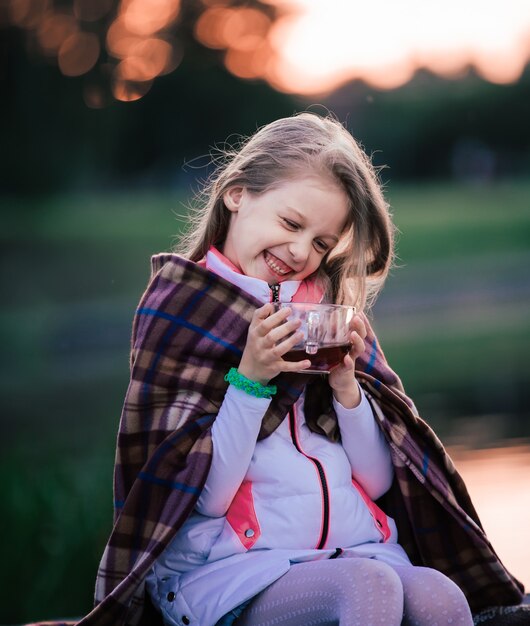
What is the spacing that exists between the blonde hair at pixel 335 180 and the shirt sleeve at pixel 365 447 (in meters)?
0.33

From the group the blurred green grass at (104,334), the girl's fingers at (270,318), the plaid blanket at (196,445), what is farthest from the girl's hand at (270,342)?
the blurred green grass at (104,334)

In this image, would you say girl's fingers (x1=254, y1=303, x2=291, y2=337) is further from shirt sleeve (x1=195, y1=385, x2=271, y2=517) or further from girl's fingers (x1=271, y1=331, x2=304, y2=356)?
shirt sleeve (x1=195, y1=385, x2=271, y2=517)

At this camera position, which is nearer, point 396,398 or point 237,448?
point 237,448

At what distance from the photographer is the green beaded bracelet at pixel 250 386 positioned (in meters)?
2.22

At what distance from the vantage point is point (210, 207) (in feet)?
8.50

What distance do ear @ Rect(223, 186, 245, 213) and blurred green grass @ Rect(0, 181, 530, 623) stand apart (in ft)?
5.65

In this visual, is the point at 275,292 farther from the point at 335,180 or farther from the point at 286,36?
the point at 286,36

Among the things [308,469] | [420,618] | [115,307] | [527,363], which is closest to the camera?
[420,618]

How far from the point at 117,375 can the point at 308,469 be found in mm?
4475

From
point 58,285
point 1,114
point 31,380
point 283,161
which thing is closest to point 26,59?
point 1,114

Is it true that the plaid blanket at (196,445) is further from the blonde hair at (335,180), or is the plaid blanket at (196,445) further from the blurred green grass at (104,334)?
the blurred green grass at (104,334)

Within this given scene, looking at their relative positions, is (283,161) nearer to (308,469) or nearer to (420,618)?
(308,469)

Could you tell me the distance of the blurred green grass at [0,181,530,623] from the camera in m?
3.84

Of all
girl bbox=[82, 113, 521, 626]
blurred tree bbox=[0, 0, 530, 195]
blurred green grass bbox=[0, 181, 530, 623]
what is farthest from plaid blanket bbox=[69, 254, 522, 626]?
blurred tree bbox=[0, 0, 530, 195]
